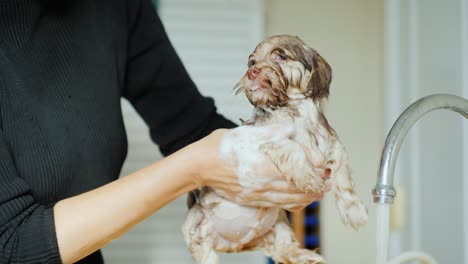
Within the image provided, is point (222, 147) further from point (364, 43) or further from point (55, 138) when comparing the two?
point (364, 43)

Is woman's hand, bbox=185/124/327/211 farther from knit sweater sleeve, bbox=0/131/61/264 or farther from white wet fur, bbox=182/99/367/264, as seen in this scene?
knit sweater sleeve, bbox=0/131/61/264

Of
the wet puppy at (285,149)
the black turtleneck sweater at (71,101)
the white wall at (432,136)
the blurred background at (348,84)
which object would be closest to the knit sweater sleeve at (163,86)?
the black turtleneck sweater at (71,101)

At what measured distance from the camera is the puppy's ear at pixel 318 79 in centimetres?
87

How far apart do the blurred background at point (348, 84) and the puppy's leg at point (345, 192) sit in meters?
0.55

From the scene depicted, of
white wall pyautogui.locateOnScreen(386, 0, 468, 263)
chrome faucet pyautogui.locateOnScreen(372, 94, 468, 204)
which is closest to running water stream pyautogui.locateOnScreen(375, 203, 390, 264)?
chrome faucet pyautogui.locateOnScreen(372, 94, 468, 204)

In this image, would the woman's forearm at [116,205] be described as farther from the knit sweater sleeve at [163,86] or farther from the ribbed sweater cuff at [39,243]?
the knit sweater sleeve at [163,86]

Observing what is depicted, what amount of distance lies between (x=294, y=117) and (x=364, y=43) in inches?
31.2

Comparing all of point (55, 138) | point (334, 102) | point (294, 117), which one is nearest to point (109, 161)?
point (55, 138)

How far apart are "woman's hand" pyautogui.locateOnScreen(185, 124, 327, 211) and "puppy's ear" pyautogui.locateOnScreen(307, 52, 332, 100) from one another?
0.07 m

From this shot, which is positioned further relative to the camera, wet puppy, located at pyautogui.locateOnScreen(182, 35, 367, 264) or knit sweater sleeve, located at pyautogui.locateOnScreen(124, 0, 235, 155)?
knit sweater sleeve, located at pyautogui.locateOnScreen(124, 0, 235, 155)

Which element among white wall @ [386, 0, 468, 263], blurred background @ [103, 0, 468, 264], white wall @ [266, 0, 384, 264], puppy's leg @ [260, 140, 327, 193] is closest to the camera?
puppy's leg @ [260, 140, 327, 193]

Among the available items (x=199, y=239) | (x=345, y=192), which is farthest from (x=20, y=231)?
(x=345, y=192)

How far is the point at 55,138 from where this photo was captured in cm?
102

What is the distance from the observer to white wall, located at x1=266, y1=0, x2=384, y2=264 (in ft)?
5.07
